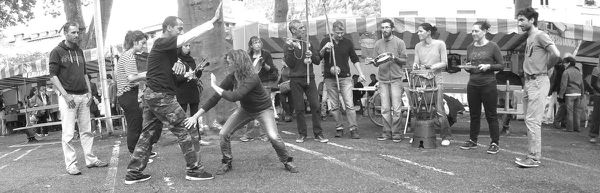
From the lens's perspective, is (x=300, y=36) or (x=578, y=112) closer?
(x=300, y=36)

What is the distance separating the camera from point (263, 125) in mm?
5574

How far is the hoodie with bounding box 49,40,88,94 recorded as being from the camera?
5.82m

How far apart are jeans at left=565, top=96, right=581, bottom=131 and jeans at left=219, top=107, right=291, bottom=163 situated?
24.1 ft

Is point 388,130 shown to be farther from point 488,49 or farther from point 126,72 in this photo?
point 126,72

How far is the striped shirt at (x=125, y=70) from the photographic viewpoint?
20.0 feet

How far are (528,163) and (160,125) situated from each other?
405 centimetres

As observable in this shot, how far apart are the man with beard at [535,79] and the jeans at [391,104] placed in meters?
2.09

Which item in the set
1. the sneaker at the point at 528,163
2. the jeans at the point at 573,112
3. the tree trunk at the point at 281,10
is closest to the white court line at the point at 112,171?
the sneaker at the point at 528,163

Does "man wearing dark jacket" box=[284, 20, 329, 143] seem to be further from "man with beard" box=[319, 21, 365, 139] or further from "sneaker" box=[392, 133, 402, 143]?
"sneaker" box=[392, 133, 402, 143]

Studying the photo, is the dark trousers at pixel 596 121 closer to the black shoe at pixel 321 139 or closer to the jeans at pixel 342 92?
the jeans at pixel 342 92

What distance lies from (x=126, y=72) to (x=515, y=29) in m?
9.29

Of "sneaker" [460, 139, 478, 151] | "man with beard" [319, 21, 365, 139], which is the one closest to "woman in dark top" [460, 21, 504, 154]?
"sneaker" [460, 139, 478, 151]

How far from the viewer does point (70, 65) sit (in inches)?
233

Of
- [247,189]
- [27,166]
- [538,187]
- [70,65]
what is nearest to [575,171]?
[538,187]
